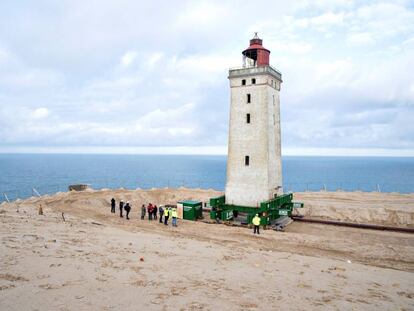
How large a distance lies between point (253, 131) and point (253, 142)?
90 centimetres

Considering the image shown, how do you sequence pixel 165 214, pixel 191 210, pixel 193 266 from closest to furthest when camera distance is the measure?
A: pixel 193 266 < pixel 165 214 < pixel 191 210

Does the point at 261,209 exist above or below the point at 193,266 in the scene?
above

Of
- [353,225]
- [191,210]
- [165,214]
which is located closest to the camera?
[165,214]

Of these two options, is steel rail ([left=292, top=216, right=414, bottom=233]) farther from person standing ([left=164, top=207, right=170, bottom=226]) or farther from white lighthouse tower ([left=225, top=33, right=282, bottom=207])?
person standing ([left=164, top=207, right=170, bottom=226])

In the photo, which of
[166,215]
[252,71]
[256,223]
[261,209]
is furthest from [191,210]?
[252,71]

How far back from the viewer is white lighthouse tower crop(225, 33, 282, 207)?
2612cm

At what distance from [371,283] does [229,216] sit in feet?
48.9

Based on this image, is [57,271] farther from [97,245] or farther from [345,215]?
[345,215]

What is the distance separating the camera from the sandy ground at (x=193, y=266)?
10.1 m

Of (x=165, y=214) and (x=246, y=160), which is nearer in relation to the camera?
(x=165, y=214)

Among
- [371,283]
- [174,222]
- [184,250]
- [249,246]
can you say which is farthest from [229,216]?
[371,283]

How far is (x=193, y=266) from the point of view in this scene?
13570 mm

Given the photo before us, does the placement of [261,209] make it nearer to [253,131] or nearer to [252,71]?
[253,131]

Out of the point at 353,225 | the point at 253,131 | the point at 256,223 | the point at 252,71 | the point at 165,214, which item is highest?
the point at 252,71
